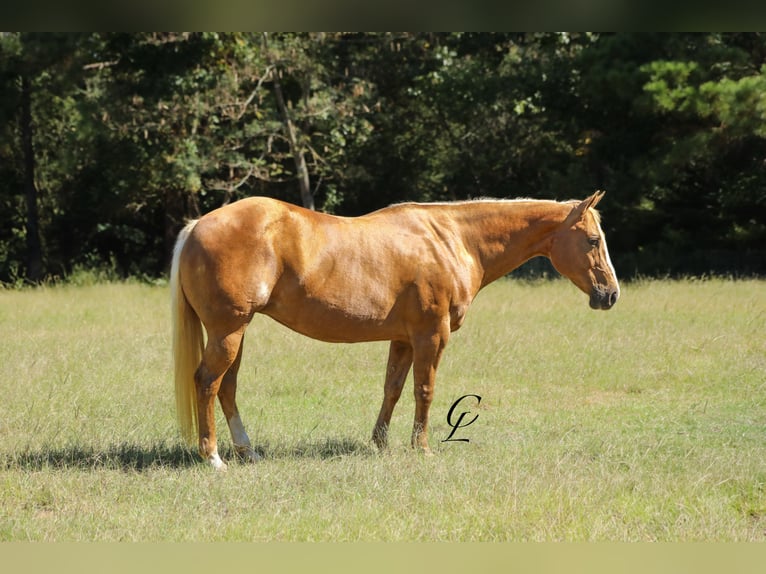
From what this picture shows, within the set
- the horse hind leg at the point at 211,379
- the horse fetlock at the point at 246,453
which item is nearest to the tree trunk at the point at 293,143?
the horse fetlock at the point at 246,453

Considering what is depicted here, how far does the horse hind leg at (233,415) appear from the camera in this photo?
19.3 ft

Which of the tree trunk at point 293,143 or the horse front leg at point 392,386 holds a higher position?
the tree trunk at point 293,143

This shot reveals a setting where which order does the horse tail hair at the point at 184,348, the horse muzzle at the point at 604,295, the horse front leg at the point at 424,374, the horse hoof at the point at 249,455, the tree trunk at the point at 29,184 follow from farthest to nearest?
the tree trunk at the point at 29,184 → the horse muzzle at the point at 604,295 → the horse front leg at the point at 424,374 → the horse hoof at the point at 249,455 → the horse tail hair at the point at 184,348

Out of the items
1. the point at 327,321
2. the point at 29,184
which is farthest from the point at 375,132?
the point at 327,321

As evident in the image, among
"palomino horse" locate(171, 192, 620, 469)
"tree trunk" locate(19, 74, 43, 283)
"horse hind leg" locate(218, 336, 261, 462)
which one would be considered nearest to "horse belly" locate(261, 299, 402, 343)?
"palomino horse" locate(171, 192, 620, 469)

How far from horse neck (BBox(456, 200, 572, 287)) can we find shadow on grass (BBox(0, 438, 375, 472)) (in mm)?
1649

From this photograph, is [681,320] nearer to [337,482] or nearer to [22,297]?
[337,482]

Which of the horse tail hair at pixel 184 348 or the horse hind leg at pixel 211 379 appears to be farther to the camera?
the horse tail hair at pixel 184 348

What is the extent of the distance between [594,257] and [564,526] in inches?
90.9

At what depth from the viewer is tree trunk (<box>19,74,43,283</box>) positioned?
64.0 ft

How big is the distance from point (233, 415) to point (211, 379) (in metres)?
0.44

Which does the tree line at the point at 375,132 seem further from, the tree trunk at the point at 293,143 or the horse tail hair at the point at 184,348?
the horse tail hair at the point at 184,348

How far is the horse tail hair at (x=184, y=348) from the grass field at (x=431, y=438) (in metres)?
0.32

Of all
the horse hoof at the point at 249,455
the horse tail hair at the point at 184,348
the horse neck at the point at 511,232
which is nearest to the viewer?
the horse tail hair at the point at 184,348
